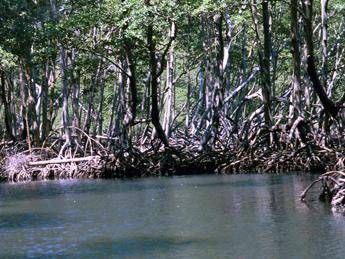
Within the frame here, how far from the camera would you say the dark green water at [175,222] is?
8281 millimetres

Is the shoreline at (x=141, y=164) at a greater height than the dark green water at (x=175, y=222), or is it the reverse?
the shoreline at (x=141, y=164)

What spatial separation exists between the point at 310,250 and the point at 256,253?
60cm

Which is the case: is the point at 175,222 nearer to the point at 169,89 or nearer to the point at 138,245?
the point at 138,245

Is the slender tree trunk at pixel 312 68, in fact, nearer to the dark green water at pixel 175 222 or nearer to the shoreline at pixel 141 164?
the dark green water at pixel 175 222

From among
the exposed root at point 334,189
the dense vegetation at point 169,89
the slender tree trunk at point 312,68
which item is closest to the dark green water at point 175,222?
the exposed root at point 334,189

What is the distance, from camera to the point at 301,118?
1689 centimetres

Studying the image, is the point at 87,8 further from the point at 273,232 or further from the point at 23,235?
the point at 273,232

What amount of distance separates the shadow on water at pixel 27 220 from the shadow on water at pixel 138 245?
179 cm

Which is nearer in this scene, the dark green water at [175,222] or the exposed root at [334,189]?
the dark green water at [175,222]

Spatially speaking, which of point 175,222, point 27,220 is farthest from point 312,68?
point 27,220

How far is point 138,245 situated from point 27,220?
10.7 ft

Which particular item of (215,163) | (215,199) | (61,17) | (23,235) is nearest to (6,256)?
(23,235)

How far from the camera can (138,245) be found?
8664mm

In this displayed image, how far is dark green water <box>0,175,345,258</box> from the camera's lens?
828 cm
